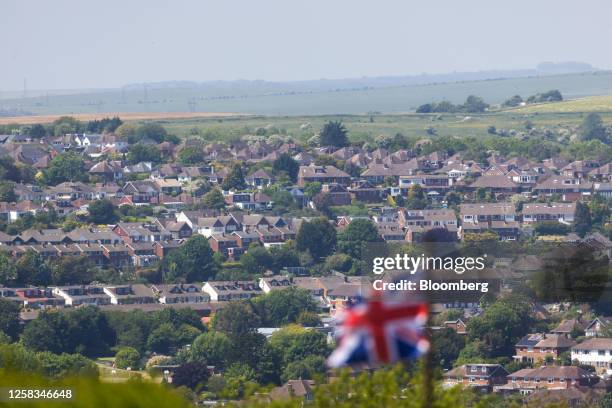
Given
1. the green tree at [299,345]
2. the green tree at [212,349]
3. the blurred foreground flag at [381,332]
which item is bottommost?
the green tree at [212,349]

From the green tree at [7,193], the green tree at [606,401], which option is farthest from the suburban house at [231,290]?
the green tree at [606,401]

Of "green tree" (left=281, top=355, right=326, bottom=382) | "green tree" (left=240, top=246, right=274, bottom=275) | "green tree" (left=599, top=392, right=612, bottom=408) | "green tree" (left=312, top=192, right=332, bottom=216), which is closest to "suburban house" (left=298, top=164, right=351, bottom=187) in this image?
"green tree" (left=312, top=192, right=332, bottom=216)

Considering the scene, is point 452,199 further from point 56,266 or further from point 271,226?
point 56,266

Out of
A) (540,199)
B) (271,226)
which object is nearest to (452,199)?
(540,199)

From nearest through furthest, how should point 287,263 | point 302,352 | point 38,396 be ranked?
point 38,396
point 302,352
point 287,263

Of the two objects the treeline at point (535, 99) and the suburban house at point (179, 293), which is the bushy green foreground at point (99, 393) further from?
the treeline at point (535, 99)

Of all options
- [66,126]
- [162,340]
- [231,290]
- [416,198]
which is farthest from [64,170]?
[162,340]
